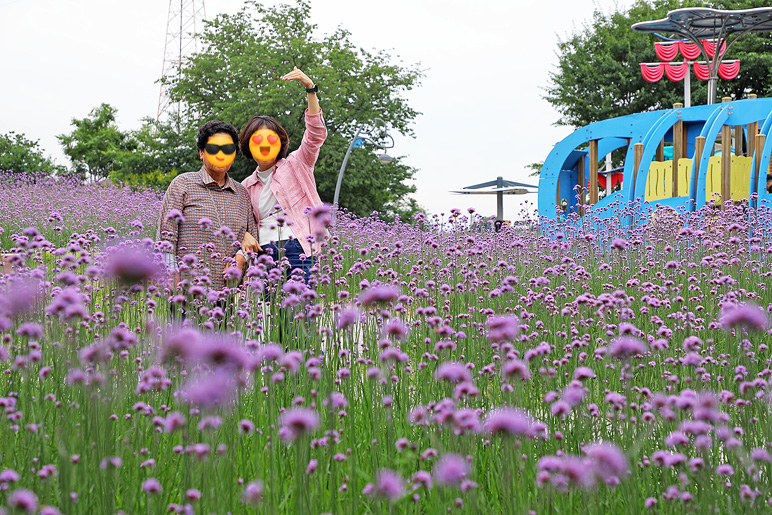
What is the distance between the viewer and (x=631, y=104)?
3164 centimetres

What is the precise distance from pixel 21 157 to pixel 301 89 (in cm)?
1666

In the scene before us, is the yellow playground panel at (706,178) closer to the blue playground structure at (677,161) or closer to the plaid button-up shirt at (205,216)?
the blue playground structure at (677,161)

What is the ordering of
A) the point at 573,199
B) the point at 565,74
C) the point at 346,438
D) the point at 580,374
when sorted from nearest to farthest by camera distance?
the point at 580,374, the point at 346,438, the point at 573,199, the point at 565,74

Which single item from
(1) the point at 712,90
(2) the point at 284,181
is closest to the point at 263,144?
(2) the point at 284,181

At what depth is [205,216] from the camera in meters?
4.50

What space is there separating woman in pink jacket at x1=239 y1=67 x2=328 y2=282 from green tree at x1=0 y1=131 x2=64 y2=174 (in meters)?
30.8

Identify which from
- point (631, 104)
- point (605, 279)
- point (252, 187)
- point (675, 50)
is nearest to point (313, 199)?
point (252, 187)

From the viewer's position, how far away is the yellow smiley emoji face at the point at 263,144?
4938 mm

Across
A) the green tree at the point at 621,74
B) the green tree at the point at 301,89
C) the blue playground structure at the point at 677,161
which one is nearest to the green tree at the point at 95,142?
the green tree at the point at 301,89

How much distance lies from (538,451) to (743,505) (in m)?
0.89

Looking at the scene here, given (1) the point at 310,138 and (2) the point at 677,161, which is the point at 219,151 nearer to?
(1) the point at 310,138

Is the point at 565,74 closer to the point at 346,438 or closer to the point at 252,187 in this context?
the point at 252,187

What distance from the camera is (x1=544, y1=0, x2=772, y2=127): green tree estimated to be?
101 feet

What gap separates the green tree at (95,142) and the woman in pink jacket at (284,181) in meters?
42.0
